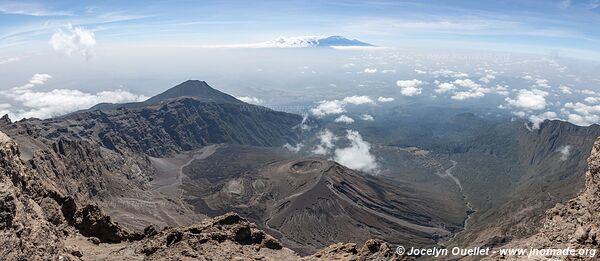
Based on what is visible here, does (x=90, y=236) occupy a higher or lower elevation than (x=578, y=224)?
lower

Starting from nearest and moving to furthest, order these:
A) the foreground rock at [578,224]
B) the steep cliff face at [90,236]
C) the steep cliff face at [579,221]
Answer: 1. the foreground rock at [578,224]
2. the steep cliff face at [579,221]
3. the steep cliff face at [90,236]

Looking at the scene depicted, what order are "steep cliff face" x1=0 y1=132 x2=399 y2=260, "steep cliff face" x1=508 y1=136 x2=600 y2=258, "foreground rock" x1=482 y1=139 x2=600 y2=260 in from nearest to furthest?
1. "foreground rock" x1=482 y1=139 x2=600 y2=260
2. "steep cliff face" x1=508 y1=136 x2=600 y2=258
3. "steep cliff face" x1=0 y1=132 x2=399 y2=260

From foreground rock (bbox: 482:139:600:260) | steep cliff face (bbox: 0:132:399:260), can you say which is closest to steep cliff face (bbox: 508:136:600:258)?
foreground rock (bbox: 482:139:600:260)

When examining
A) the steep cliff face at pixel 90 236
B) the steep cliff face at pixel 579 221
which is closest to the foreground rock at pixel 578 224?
the steep cliff face at pixel 579 221

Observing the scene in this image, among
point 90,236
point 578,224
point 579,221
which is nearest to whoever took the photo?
point 578,224

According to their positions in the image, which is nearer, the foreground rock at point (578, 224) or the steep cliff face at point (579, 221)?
the foreground rock at point (578, 224)

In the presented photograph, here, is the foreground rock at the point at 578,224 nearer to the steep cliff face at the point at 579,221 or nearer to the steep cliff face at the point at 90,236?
the steep cliff face at the point at 579,221

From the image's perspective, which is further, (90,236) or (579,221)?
(90,236)

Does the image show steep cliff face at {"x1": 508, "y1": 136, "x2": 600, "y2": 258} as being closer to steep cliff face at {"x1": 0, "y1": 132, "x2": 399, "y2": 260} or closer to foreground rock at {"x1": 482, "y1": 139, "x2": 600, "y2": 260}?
foreground rock at {"x1": 482, "y1": 139, "x2": 600, "y2": 260}

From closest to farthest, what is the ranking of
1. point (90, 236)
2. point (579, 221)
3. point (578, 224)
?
point (578, 224)
point (579, 221)
point (90, 236)

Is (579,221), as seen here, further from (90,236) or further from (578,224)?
(90,236)

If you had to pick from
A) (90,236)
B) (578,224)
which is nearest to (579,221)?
(578,224)
